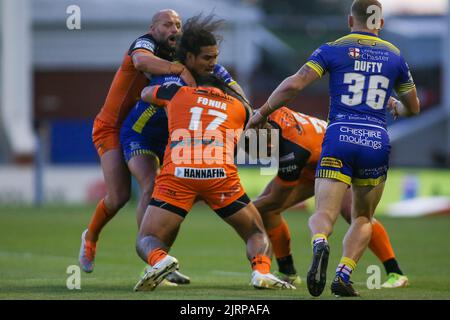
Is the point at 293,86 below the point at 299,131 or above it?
above

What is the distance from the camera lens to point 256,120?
925 cm

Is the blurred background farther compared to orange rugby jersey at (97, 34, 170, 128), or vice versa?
the blurred background

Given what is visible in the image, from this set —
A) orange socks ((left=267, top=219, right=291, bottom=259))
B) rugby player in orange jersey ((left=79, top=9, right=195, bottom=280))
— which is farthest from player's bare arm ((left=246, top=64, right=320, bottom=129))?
orange socks ((left=267, top=219, right=291, bottom=259))

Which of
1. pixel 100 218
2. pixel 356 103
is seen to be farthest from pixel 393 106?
pixel 100 218

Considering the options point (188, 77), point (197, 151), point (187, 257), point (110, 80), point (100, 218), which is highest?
point (110, 80)

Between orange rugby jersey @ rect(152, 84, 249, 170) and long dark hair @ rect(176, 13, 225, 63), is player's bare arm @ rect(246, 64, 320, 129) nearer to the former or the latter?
orange rugby jersey @ rect(152, 84, 249, 170)

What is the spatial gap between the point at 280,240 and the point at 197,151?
200cm

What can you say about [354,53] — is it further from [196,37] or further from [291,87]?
[196,37]

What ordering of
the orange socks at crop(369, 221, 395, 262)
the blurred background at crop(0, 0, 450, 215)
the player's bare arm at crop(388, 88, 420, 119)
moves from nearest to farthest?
the player's bare arm at crop(388, 88, 420, 119) < the orange socks at crop(369, 221, 395, 262) < the blurred background at crop(0, 0, 450, 215)

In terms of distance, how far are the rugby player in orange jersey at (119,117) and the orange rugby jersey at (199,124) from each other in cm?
110

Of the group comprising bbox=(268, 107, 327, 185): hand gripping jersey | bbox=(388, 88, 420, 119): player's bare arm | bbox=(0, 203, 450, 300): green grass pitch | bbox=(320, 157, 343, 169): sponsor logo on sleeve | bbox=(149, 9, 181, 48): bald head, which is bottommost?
bbox=(0, 203, 450, 300): green grass pitch

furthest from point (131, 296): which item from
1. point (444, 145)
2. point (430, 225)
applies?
point (444, 145)

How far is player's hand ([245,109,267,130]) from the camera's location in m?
9.24

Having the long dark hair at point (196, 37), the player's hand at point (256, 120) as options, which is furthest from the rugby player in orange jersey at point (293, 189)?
the long dark hair at point (196, 37)
